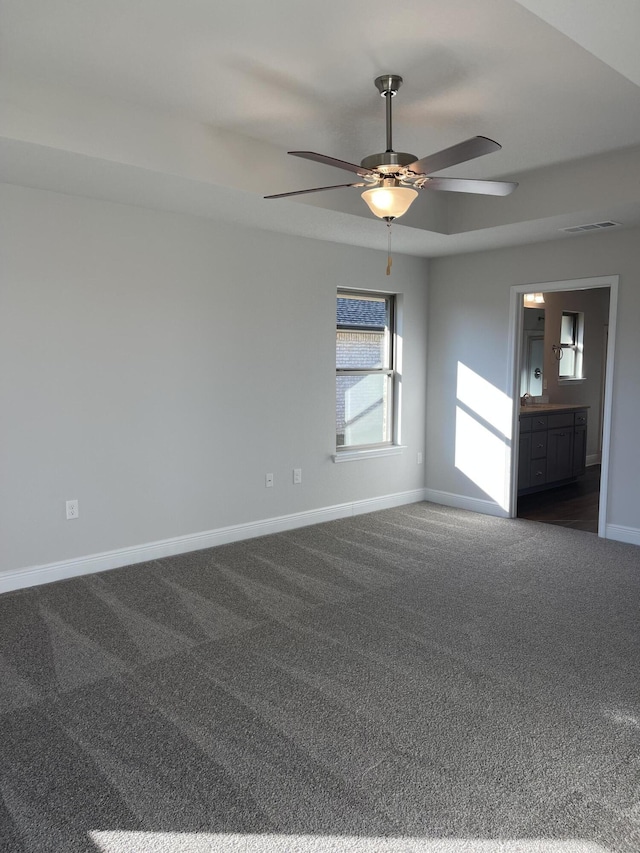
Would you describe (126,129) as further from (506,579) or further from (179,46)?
(506,579)

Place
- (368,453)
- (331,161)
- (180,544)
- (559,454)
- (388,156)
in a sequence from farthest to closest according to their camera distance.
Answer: (559,454) < (368,453) < (180,544) < (388,156) < (331,161)

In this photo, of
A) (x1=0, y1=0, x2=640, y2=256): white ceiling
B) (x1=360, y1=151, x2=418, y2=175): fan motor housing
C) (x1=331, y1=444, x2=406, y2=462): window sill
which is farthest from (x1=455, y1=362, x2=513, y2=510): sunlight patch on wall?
(x1=360, y1=151, x2=418, y2=175): fan motor housing

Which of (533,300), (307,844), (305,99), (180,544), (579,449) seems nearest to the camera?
(307,844)

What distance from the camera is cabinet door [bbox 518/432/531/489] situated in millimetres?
6143

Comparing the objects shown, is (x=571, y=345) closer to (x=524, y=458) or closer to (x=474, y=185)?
(x=524, y=458)

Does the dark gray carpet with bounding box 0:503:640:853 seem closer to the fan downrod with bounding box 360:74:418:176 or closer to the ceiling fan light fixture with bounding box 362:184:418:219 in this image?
the ceiling fan light fixture with bounding box 362:184:418:219

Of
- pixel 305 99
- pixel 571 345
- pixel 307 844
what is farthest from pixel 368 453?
pixel 307 844

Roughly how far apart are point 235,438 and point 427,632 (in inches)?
85.9

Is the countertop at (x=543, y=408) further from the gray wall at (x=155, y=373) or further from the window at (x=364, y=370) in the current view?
the gray wall at (x=155, y=373)

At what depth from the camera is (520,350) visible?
541cm

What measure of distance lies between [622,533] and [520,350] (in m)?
1.71

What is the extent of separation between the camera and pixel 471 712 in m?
2.48

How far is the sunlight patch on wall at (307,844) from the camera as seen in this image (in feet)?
5.86

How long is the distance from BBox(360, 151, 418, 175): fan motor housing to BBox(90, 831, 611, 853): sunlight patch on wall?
2599mm
